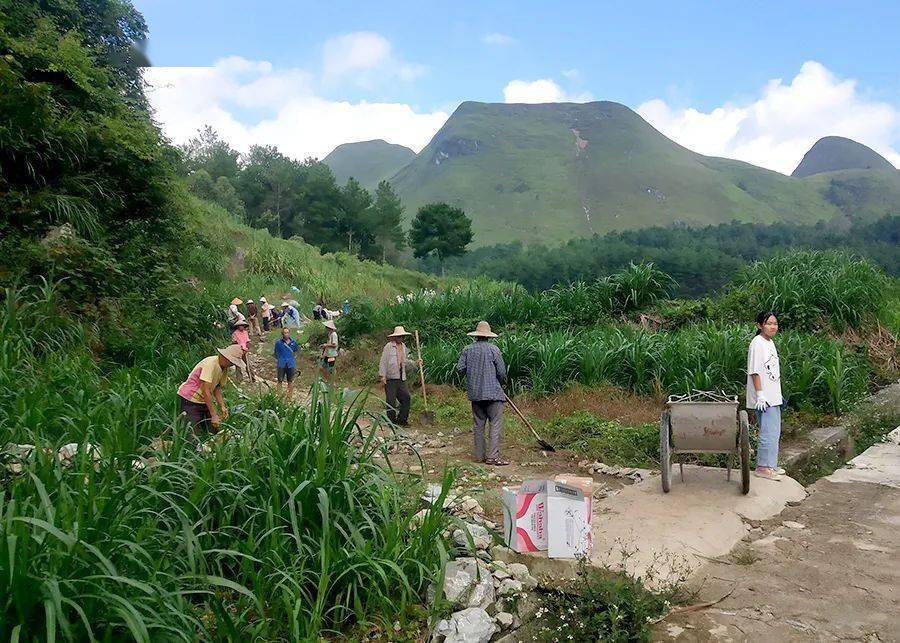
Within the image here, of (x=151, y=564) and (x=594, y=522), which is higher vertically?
(x=151, y=564)

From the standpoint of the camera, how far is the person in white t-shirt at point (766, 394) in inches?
242

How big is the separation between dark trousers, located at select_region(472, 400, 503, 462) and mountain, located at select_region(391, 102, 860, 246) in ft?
321

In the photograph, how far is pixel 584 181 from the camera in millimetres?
136250

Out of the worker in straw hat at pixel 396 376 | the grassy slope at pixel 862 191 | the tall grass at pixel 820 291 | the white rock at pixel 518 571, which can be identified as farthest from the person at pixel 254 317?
the grassy slope at pixel 862 191

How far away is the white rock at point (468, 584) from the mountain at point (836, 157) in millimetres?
197904

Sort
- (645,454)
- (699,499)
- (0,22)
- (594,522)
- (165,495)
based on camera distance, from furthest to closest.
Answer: (0,22) < (645,454) < (699,499) < (594,522) < (165,495)

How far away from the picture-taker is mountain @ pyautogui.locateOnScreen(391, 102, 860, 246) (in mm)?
114188

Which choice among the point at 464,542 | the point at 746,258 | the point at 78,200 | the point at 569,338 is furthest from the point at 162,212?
the point at 746,258

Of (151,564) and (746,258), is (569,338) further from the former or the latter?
(746,258)

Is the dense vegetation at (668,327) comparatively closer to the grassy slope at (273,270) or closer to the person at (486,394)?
the person at (486,394)

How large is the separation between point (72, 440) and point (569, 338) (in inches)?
352

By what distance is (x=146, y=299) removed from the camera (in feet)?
31.9

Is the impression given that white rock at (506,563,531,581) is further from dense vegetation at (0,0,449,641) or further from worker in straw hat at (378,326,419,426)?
worker in straw hat at (378,326,419,426)

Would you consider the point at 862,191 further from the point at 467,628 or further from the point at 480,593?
the point at 467,628
